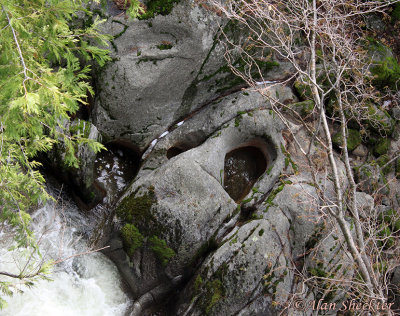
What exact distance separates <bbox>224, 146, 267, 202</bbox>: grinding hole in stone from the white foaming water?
3687mm

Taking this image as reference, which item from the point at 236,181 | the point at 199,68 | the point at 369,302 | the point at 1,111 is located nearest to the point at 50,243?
the point at 1,111

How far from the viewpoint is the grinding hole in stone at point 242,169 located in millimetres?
9232

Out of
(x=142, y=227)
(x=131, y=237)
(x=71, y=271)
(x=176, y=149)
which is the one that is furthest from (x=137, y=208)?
(x=176, y=149)

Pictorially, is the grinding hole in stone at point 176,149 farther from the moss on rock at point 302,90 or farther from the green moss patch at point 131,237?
the moss on rock at point 302,90

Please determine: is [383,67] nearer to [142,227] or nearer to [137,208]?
[137,208]

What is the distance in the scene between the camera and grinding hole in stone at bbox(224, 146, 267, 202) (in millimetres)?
9232

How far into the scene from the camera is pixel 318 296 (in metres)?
→ 7.82

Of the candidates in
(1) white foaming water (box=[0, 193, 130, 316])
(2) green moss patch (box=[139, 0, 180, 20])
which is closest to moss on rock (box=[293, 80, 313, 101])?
(2) green moss patch (box=[139, 0, 180, 20])

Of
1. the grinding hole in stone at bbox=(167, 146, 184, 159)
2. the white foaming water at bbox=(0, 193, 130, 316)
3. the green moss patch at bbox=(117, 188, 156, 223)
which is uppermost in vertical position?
the grinding hole in stone at bbox=(167, 146, 184, 159)

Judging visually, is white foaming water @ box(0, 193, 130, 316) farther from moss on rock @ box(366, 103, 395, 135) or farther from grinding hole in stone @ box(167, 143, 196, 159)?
moss on rock @ box(366, 103, 395, 135)

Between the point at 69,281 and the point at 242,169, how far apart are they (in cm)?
527

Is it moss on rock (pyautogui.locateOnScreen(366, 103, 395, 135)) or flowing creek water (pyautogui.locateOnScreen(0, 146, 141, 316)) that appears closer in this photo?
flowing creek water (pyautogui.locateOnScreen(0, 146, 141, 316))

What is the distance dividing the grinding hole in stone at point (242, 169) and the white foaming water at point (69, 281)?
12.1 feet

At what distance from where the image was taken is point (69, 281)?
26.0 ft
